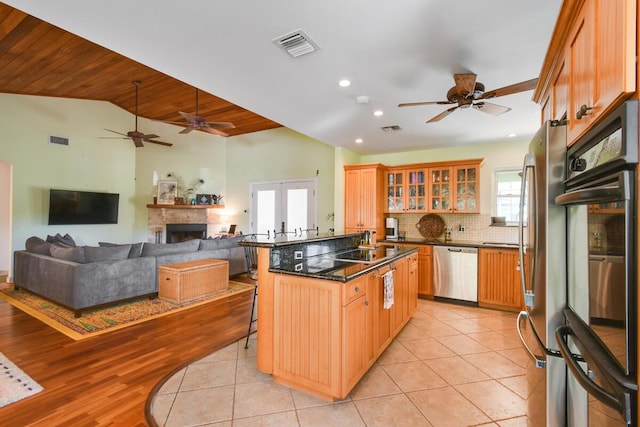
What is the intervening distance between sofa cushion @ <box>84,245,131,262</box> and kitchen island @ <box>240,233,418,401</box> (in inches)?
104

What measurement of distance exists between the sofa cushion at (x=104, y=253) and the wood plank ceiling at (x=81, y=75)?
282 centimetres

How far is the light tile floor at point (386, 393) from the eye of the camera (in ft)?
6.72

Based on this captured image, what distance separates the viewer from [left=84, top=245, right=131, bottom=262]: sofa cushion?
13.1ft

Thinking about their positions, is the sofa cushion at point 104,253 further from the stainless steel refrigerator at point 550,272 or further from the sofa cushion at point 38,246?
the stainless steel refrigerator at point 550,272

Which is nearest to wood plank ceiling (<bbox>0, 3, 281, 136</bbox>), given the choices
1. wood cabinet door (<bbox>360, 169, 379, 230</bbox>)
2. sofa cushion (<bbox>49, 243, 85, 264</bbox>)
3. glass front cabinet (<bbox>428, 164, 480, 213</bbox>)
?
sofa cushion (<bbox>49, 243, 85, 264</bbox>)

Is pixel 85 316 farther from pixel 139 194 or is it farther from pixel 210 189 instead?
pixel 210 189

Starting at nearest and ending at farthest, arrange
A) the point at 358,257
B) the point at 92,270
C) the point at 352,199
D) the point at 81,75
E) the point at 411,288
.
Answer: the point at 358,257 → the point at 411,288 → the point at 92,270 → the point at 81,75 → the point at 352,199

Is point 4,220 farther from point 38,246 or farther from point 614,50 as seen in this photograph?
point 614,50

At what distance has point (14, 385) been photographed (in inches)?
91.6

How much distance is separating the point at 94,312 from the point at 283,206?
4.61m

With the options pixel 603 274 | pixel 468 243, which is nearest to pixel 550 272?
pixel 603 274

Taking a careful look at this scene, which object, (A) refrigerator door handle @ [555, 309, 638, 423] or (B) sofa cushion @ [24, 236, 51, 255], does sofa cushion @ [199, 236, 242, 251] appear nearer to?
(B) sofa cushion @ [24, 236, 51, 255]

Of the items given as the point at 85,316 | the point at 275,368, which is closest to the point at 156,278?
the point at 85,316

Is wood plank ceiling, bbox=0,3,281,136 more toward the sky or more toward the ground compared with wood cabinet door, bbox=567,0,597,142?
more toward the sky
